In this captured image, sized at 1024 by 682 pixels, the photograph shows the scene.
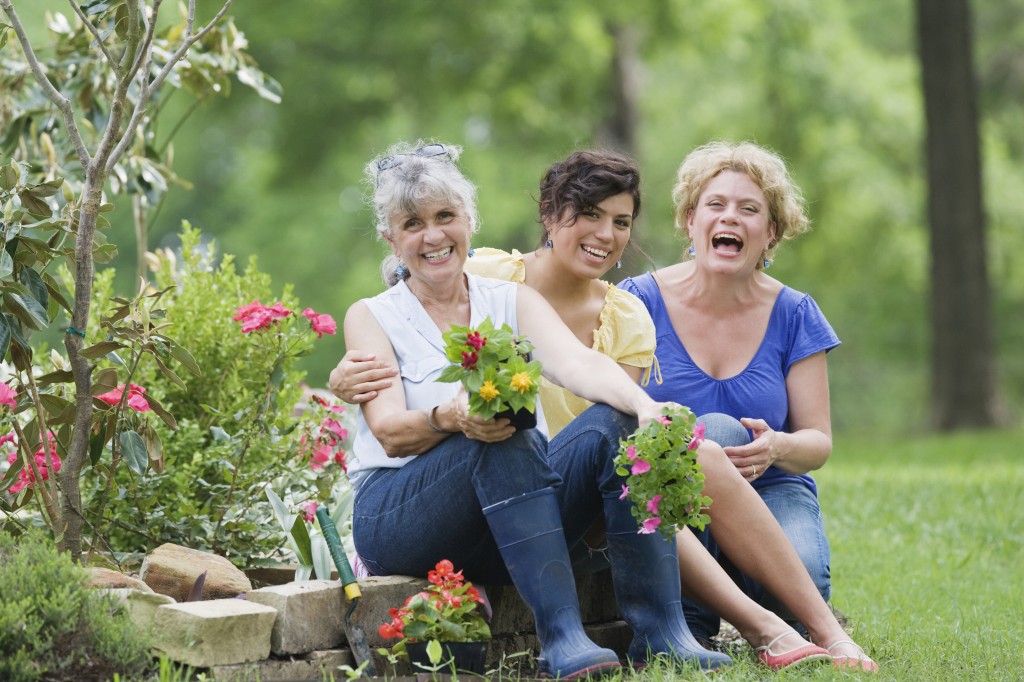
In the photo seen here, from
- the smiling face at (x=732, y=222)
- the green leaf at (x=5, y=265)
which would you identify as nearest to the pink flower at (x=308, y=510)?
the green leaf at (x=5, y=265)

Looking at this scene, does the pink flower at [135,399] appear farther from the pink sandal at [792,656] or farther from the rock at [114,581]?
the pink sandal at [792,656]

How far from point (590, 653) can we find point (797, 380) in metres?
1.36

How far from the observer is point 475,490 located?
9.53ft

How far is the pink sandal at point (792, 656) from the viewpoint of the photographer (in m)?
3.07

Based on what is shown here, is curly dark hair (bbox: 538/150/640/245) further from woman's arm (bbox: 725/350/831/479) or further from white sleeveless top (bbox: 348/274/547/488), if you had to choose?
woman's arm (bbox: 725/350/831/479)

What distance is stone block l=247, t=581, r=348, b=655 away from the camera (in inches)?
113

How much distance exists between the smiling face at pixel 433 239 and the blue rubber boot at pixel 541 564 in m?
0.72

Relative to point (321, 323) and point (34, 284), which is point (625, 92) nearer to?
point (321, 323)

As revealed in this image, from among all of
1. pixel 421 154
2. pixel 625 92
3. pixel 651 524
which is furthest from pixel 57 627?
pixel 625 92

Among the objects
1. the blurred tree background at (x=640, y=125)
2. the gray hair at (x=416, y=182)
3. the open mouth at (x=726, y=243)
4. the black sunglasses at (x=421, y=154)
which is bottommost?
the open mouth at (x=726, y=243)

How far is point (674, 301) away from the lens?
13.0ft

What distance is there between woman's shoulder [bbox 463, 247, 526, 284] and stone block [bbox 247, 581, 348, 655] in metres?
1.10

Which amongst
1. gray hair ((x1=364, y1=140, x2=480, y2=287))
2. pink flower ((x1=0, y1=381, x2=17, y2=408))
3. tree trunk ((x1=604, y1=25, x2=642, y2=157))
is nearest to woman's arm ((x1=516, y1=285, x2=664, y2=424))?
gray hair ((x1=364, y1=140, x2=480, y2=287))

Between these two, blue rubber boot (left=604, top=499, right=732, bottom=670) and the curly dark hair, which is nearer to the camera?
blue rubber boot (left=604, top=499, right=732, bottom=670)
